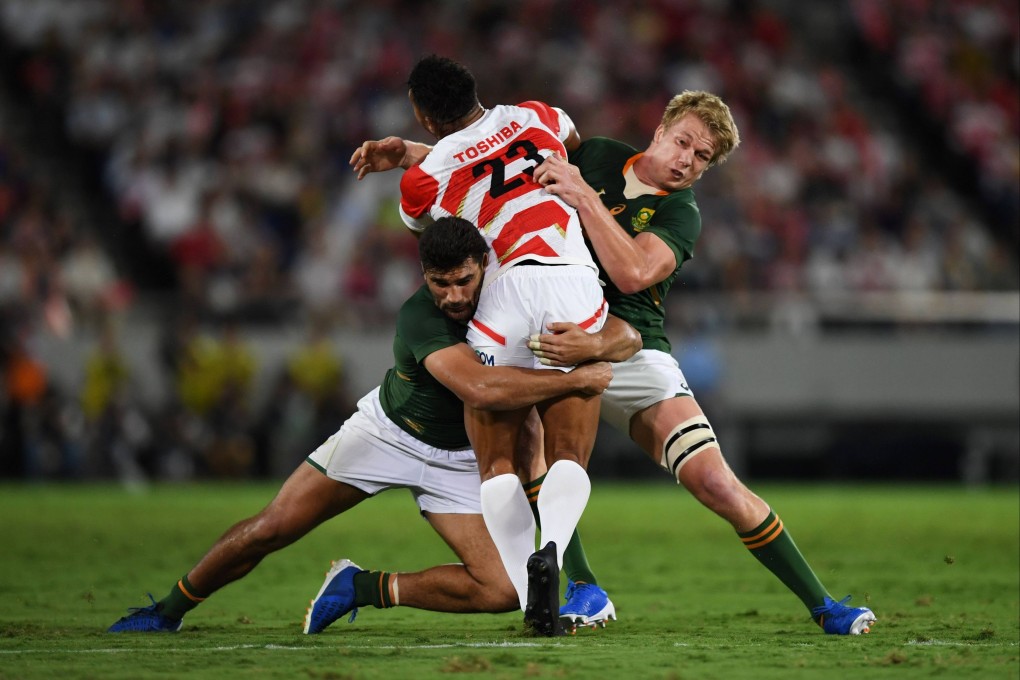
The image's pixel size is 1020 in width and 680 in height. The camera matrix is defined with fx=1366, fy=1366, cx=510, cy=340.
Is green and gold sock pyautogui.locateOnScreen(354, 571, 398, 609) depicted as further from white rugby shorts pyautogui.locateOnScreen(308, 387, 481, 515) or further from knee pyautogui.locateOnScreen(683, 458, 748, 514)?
knee pyautogui.locateOnScreen(683, 458, 748, 514)

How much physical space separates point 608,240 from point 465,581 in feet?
5.30

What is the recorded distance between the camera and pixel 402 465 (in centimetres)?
619

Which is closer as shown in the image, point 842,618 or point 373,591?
point 842,618

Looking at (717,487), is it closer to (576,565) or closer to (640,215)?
(576,565)

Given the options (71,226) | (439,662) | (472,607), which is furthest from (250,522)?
(71,226)

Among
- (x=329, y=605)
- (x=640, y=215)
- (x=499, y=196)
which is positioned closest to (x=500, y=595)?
(x=329, y=605)

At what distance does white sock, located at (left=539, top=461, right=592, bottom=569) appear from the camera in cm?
566

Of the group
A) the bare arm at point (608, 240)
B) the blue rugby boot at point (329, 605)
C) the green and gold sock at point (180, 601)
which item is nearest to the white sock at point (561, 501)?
the bare arm at point (608, 240)

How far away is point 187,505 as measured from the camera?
43.4ft

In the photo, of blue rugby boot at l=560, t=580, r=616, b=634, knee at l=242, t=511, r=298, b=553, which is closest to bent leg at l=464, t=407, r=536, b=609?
blue rugby boot at l=560, t=580, r=616, b=634

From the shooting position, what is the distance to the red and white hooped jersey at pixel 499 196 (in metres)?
5.98

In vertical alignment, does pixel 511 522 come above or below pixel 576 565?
above

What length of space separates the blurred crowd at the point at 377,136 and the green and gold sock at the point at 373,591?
9652 mm

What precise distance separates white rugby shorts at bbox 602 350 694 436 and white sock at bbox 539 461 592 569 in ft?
2.50
